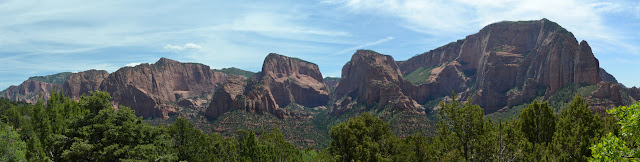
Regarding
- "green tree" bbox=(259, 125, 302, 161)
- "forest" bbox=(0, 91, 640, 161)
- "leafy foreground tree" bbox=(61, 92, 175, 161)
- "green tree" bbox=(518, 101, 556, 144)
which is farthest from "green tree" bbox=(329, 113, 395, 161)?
"green tree" bbox=(259, 125, 302, 161)

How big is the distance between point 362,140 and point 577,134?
13.8 meters

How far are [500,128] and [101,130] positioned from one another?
25.4 meters

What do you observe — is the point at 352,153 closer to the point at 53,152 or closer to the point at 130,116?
the point at 130,116

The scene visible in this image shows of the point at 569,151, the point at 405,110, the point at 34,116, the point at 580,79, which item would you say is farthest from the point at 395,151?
the point at 580,79

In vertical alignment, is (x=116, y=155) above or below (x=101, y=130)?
below

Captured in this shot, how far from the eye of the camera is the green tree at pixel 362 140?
2386 centimetres

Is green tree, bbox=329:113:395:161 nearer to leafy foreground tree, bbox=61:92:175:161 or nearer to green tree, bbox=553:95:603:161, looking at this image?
green tree, bbox=553:95:603:161

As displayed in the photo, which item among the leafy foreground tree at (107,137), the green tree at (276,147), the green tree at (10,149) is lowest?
the green tree at (276,147)

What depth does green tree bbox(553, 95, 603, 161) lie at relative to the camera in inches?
807

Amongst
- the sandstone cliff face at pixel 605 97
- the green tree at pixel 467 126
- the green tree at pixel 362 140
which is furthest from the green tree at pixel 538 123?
the sandstone cliff face at pixel 605 97

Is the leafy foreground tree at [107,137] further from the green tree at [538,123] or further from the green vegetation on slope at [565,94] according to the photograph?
the green vegetation on slope at [565,94]

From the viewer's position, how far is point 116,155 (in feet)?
69.9

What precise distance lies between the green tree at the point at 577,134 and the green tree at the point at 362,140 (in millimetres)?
10924

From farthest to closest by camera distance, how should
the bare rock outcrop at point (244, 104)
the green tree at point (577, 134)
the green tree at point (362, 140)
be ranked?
the bare rock outcrop at point (244, 104), the green tree at point (362, 140), the green tree at point (577, 134)
